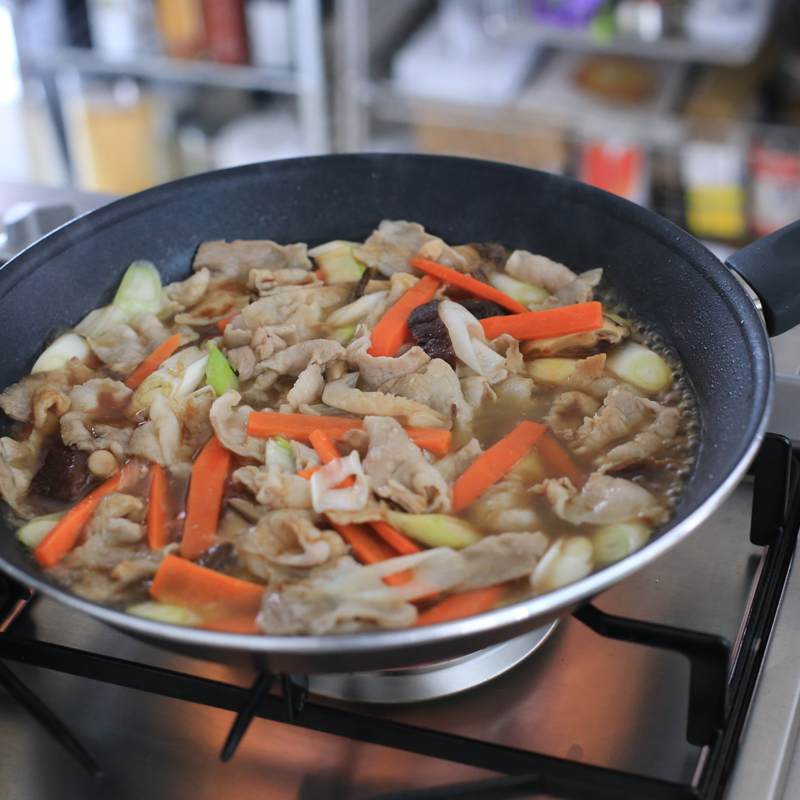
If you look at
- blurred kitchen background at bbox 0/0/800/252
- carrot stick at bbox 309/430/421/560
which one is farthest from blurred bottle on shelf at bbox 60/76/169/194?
carrot stick at bbox 309/430/421/560

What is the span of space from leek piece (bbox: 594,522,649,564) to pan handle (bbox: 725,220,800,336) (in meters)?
0.37

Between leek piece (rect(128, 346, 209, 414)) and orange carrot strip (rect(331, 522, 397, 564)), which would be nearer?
orange carrot strip (rect(331, 522, 397, 564))

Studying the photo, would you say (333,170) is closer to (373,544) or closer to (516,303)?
(516,303)

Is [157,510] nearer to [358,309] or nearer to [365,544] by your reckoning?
[365,544]

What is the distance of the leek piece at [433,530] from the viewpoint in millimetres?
979

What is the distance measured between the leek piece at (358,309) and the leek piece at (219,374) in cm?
21

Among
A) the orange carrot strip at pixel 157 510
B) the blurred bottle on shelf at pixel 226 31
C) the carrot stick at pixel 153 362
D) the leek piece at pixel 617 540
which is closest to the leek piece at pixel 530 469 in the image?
the leek piece at pixel 617 540

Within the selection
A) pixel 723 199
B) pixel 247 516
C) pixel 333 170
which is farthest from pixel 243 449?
pixel 723 199

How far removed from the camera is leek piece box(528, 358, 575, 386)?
49.6 inches

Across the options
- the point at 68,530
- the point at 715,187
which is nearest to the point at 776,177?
the point at 715,187

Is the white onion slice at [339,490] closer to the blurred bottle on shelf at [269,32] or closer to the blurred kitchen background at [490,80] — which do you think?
the blurred kitchen background at [490,80]

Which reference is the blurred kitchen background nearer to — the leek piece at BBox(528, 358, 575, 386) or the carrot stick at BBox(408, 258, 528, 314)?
the carrot stick at BBox(408, 258, 528, 314)

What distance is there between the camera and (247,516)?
1.04 metres

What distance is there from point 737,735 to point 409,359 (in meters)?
0.65
